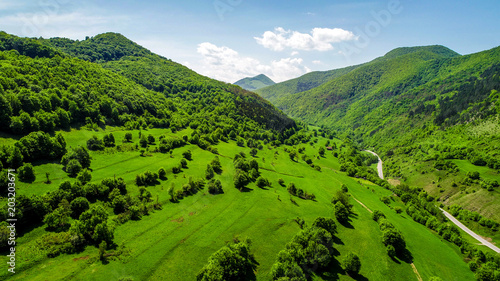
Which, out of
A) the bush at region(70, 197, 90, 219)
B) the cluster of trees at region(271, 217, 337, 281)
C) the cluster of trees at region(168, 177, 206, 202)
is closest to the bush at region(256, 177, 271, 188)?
the cluster of trees at region(168, 177, 206, 202)

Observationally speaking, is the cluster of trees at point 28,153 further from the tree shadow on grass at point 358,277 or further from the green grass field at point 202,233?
the tree shadow on grass at point 358,277

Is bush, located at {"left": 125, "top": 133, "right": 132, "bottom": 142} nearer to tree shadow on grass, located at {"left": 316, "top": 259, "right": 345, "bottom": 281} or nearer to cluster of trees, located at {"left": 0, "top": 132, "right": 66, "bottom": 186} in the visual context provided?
cluster of trees, located at {"left": 0, "top": 132, "right": 66, "bottom": 186}

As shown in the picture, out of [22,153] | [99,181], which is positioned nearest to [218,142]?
[99,181]

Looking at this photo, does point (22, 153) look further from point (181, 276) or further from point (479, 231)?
point (479, 231)

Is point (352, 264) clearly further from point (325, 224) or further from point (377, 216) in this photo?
point (377, 216)

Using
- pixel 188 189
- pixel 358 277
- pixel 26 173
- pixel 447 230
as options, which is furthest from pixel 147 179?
pixel 447 230

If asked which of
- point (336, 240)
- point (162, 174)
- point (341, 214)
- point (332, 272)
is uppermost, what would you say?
point (162, 174)

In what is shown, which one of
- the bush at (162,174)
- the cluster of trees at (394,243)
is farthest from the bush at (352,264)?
the bush at (162,174)
